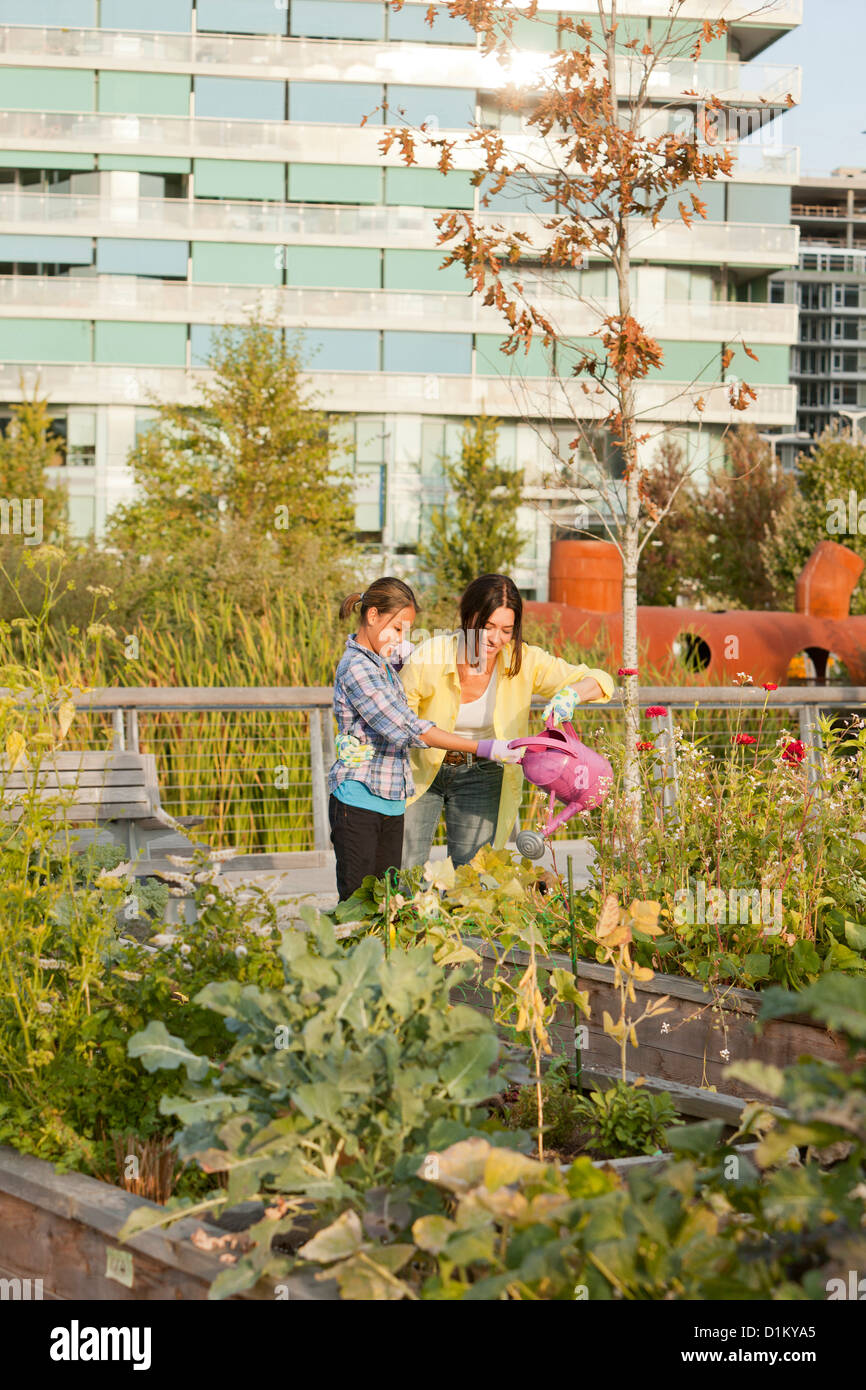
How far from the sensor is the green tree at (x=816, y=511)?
2402 centimetres

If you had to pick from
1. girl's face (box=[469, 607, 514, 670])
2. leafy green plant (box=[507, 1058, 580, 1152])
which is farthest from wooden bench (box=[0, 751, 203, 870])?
leafy green plant (box=[507, 1058, 580, 1152])

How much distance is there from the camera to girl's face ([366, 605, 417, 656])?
420 centimetres

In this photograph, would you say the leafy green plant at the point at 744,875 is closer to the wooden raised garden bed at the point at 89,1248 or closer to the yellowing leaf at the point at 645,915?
the yellowing leaf at the point at 645,915

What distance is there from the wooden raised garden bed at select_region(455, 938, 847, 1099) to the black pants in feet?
2.91

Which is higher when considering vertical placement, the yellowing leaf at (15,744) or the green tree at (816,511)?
the green tree at (816,511)

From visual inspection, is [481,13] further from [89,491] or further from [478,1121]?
[89,491]

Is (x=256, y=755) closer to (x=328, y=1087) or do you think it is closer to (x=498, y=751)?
(x=498, y=751)

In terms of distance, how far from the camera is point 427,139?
645cm

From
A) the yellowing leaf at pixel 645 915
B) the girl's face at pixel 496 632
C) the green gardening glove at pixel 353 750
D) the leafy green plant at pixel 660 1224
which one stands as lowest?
the leafy green plant at pixel 660 1224

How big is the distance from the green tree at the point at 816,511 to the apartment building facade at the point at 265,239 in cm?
852

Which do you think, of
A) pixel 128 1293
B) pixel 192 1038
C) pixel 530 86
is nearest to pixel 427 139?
pixel 530 86

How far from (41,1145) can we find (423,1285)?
931 millimetres

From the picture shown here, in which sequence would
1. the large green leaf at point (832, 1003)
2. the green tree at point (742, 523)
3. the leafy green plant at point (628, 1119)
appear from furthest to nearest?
the green tree at point (742, 523)
the leafy green plant at point (628, 1119)
the large green leaf at point (832, 1003)

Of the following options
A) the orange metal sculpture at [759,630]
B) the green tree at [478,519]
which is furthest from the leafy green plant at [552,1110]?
the green tree at [478,519]
